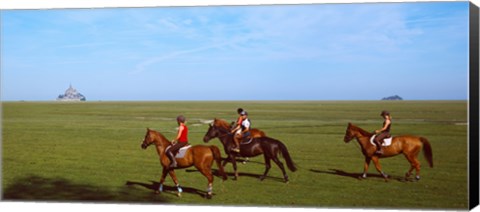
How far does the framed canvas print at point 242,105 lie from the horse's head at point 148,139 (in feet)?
0.17

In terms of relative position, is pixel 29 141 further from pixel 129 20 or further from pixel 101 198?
pixel 129 20

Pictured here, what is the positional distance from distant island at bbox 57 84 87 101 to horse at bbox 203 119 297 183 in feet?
11.5

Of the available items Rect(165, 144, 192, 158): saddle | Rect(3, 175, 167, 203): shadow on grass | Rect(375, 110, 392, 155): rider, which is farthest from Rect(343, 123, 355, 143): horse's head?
Rect(3, 175, 167, 203): shadow on grass

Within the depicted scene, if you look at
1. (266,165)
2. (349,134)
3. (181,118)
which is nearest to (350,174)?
(349,134)

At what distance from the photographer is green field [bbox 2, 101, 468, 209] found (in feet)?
42.8

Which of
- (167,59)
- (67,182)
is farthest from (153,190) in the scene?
(167,59)

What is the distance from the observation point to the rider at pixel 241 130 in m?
13.6

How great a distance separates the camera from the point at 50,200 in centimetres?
1411

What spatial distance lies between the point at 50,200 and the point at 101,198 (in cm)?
129

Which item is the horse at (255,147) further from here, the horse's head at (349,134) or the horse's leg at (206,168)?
the horse's head at (349,134)

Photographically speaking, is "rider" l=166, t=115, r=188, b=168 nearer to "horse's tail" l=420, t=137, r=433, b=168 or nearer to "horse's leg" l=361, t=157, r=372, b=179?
"horse's leg" l=361, t=157, r=372, b=179

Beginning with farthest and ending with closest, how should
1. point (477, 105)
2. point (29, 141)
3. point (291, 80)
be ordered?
point (29, 141), point (291, 80), point (477, 105)

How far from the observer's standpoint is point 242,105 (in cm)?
1413

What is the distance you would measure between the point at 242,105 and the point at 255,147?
1.19 metres
